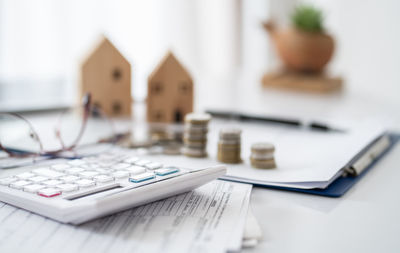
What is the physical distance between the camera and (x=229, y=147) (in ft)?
2.27

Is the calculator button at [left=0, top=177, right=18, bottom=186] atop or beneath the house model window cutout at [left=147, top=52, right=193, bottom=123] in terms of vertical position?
beneath

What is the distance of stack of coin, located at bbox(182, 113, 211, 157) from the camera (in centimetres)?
73

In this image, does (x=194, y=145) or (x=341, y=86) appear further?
(x=341, y=86)

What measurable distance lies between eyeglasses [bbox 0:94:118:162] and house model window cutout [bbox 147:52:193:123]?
0.40 ft

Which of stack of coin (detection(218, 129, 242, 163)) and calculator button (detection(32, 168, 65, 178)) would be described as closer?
calculator button (detection(32, 168, 65, 178))

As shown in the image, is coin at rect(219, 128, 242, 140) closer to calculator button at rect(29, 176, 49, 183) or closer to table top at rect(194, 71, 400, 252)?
table top at rect(194, 71, 400, 252)

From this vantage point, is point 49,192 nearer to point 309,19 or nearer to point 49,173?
point 49,173

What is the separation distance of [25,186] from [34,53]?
1.30m

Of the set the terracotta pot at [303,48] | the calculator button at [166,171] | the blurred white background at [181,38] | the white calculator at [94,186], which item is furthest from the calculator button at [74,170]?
the terracotta pot at [303,48]

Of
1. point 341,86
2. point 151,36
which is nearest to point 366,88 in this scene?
point 341,86

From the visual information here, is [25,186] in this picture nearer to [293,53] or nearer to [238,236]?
[238,236]

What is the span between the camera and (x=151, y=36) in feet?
7.24

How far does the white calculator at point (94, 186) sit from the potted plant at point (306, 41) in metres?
1.17

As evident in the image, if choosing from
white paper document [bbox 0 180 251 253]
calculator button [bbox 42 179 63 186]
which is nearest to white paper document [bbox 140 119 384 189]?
white paper document [bbox 0 180 251 253]
